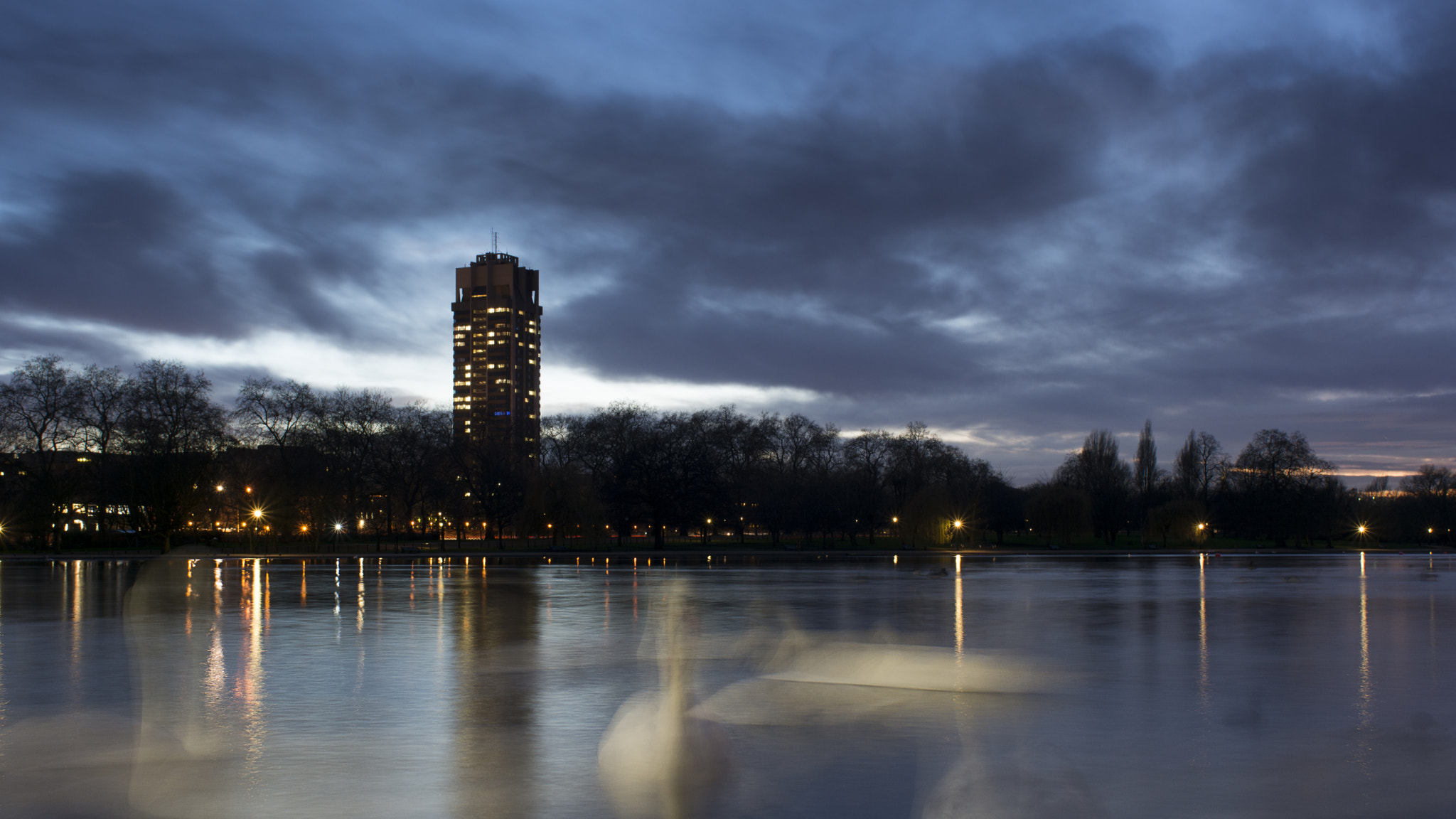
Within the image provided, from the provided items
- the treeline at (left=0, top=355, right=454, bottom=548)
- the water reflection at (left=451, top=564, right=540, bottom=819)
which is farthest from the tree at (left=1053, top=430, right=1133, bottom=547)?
the water reflection at (left=451, top=564, right=540, bottom=819)

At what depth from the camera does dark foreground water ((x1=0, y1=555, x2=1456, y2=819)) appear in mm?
7324

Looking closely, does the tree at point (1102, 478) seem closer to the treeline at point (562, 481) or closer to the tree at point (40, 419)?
the treeline at point (562, 481)

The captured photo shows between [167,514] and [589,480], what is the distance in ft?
85.1

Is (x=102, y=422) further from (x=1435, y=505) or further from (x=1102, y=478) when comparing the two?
(x=1435, y=505)

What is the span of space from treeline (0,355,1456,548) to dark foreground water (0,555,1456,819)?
158ft

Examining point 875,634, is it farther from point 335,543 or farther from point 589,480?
point 335,543

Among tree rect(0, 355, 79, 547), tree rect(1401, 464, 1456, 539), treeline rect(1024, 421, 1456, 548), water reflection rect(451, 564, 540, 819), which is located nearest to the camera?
water reflection rect(451, 564, 540, 819)

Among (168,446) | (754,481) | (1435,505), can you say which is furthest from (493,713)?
(1435,505)

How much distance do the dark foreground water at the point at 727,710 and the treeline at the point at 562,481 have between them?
48.1 m

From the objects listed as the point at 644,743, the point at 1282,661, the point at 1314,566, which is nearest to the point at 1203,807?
the point at 644,743

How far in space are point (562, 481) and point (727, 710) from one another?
187 ft

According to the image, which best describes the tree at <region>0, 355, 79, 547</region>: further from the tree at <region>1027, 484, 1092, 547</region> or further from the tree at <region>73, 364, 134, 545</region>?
the tree at <region>1027, 484, 1092, 547</region>

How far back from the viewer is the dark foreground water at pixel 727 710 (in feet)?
24.0

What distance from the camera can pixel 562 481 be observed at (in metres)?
66.5
